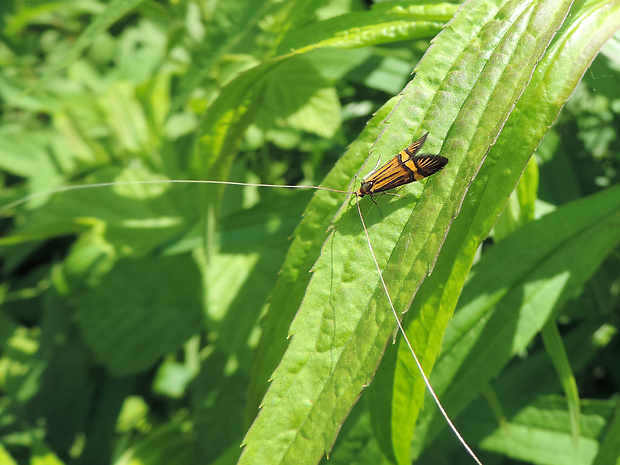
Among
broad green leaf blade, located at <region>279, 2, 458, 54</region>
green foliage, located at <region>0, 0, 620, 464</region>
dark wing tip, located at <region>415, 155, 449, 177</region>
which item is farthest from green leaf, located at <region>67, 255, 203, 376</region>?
Result: dark wing tip, located at <region>415, 155, 449, 177</region>

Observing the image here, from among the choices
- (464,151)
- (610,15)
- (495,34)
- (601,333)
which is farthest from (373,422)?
(601,333)

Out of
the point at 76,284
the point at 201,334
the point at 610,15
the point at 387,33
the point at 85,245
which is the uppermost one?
the point at 610,15

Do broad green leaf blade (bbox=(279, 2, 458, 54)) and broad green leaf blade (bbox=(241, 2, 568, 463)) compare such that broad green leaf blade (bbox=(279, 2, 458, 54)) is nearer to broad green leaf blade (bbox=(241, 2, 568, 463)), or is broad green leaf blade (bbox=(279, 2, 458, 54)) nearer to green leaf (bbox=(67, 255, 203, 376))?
broad green leaf blade (bbox=(241, 2, 568, 463))

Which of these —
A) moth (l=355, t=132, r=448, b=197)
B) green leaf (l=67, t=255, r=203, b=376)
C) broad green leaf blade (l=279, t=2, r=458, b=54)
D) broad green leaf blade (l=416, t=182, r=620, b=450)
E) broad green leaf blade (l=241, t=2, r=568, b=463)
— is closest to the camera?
broad green leaf blade (l=241, t=2, r=568, b=463)

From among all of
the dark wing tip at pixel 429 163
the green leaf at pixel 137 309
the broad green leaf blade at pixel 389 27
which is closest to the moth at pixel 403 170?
the dark wing tip at pixel 429 163

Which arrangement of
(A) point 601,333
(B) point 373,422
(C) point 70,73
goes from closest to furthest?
(B) point 373,422 → (A) point 601,333 → (C) point 70,73

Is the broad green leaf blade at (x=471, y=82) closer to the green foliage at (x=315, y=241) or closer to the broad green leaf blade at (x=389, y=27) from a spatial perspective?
the green foliage at (x=315, y=241)

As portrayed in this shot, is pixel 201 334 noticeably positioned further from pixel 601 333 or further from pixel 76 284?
pixel 601 333
